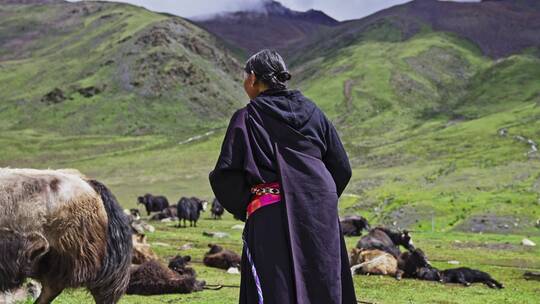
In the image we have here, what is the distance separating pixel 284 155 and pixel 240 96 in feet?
568

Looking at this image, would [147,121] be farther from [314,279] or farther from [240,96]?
[314,279]

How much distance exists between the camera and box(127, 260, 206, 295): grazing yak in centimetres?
1338

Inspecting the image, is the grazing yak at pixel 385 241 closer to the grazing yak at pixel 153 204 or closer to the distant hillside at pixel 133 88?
the grazing yak at pixel 153 204

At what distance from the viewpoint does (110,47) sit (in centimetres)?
19275

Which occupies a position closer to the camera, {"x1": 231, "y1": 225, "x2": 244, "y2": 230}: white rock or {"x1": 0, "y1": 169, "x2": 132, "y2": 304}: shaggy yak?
{"x1": 0, "y1": 169, "x2": 132, "y2": 304}: shaggy yak

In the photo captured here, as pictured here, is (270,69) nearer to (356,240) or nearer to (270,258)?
(270,258)

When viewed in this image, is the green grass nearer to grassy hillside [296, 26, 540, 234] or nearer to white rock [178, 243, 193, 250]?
white rock [178, 243, 193, 250]

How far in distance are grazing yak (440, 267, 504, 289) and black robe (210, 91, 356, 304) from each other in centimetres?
1109

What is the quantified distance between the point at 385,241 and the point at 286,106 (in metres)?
16.7

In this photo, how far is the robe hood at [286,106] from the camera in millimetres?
6000

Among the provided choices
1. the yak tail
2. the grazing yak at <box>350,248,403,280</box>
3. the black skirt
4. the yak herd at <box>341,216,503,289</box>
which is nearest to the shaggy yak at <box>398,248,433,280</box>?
the yak herd at <box>341,216,503,289</box>

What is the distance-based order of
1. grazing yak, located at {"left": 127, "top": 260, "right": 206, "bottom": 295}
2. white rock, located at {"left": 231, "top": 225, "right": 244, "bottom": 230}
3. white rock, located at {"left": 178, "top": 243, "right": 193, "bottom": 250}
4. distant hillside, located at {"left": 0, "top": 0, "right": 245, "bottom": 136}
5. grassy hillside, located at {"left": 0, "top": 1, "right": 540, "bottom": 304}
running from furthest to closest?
Result: distant hillside, located at {"left": 0, "top": 0, "right": 245, "bottom": 136} → white rock, located at {"left": 231, "top": 225, "right": 244, "bottom": 230} → grassy hillside, located at {"left": 0, "top": 1, "right": 540, "bottom": 304} → white rock, located at {"left": 178, "top": 243, "right": 193, "bottom": 250} → grazing yak, located at {"left": 127, "top": 260, "right": 206, "bottom": 295}

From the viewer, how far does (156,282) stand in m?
13.4

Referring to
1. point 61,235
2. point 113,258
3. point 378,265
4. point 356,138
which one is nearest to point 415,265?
point 378,265
